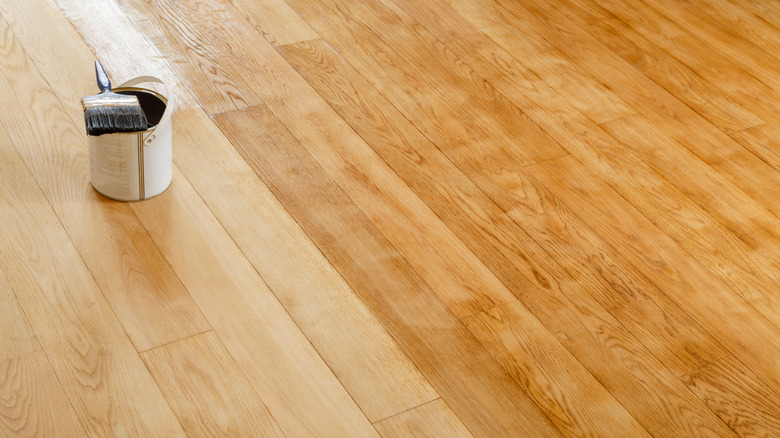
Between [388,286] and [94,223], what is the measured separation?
603 mm

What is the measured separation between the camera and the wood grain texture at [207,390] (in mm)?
1435

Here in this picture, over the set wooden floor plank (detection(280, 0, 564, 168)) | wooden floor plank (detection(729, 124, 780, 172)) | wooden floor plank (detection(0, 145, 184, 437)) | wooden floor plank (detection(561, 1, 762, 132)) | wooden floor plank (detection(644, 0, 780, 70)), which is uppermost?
wooden floor plank (detection(644, 0, 780, 70))

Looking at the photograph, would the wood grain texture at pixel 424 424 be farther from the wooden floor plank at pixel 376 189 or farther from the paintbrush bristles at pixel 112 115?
the paintbrush bristles at pixel 112 115

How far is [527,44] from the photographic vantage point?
2.54m

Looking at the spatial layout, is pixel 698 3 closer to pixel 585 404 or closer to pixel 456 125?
pixel 456 125

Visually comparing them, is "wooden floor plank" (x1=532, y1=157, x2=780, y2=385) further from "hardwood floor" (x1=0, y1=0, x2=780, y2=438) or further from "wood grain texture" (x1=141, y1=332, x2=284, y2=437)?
"wood grain texture" (x1=141, y1=332, x2=284, y2=437)

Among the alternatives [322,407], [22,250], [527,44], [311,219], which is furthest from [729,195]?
[22,250]

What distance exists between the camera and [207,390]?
4.89ft

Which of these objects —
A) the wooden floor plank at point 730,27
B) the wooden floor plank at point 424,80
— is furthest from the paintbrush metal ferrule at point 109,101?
the wooden floor plank at point 730,27

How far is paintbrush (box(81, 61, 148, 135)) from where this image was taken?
5.62ft

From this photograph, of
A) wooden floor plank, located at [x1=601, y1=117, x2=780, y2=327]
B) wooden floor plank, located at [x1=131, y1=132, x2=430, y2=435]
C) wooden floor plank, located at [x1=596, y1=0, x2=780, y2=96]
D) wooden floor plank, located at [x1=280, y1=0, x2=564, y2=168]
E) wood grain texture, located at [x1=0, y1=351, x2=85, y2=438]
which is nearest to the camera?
wood grain texture, located at [x1=0, y1=351, x2=85, y2=438]

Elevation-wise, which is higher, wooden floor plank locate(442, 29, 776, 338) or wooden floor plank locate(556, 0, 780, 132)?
wooden floor plank locate(556, 0, 780, 132)

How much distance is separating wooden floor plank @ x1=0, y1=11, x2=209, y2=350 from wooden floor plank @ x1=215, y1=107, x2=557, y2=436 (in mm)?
313

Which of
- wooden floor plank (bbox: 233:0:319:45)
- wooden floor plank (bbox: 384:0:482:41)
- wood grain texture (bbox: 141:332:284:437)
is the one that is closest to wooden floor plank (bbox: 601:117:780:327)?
wooden floor plank (bbox: 384:0:482:41)
